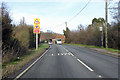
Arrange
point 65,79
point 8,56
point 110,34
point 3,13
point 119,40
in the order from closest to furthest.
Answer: point 65,79 < point 8,56 < point 3,13 < point 119,40 < point 110,34

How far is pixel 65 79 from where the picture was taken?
6793mm

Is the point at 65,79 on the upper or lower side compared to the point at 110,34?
lower

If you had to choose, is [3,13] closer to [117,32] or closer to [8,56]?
[8,56]

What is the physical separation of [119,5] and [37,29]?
55.1ft

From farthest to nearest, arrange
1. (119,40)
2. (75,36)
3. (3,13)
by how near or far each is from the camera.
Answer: (75,36)
(119,40)
(3,13)

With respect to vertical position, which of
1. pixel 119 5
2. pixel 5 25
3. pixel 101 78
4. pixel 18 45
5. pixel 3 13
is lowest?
pixel 101 78

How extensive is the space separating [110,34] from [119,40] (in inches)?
135

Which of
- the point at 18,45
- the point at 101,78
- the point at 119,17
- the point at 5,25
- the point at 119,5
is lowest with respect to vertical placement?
the point at 101,78

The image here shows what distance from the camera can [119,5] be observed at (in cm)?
2811

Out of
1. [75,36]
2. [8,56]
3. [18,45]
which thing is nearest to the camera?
[8,56]

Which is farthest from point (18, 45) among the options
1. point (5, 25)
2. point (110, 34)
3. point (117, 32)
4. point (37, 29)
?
point (110, 34)

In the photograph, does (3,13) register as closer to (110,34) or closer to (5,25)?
(5,25)

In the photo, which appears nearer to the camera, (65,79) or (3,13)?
(65,79)

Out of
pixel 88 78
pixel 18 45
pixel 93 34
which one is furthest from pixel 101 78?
pixel 93 34
